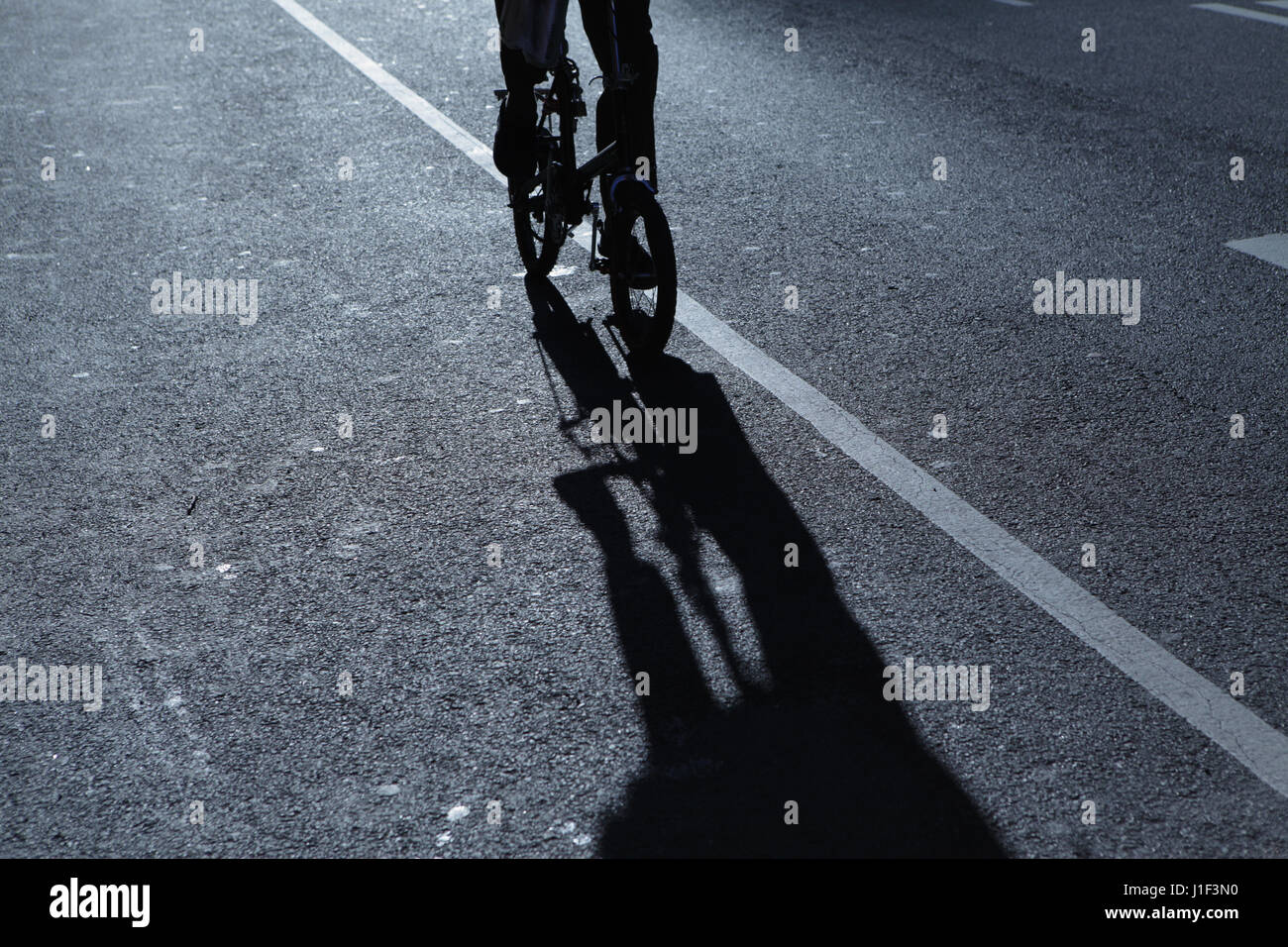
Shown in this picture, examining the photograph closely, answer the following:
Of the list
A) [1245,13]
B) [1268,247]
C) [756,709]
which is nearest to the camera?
[756,709]

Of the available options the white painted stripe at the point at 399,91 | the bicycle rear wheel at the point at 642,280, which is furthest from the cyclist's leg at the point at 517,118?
the white painted stripe at the point at 399,91

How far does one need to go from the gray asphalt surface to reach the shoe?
553mm

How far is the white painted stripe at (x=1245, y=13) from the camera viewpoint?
11.1 meters

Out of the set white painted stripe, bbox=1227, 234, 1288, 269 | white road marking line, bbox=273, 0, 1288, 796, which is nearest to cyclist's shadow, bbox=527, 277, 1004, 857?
white road marking line, bbox=273, 0, 1288, 796

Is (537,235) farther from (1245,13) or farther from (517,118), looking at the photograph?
(1245,13)

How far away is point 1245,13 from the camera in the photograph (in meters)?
11.4

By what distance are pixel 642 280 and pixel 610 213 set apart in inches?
→ 13.6

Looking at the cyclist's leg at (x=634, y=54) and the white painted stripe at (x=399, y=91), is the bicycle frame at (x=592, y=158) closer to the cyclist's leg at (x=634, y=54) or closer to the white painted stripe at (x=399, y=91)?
the cyclist's leg at (x=634, y=54)

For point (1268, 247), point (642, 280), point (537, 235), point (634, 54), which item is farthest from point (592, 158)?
point (1268, 247)

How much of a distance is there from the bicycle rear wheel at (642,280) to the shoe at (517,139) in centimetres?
86

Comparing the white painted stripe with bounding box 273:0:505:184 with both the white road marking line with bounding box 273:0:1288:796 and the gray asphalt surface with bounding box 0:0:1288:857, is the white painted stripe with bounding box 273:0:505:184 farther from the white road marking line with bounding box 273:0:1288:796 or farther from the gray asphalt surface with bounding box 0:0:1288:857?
the white road marking line with bounding box 273:0:1288:796

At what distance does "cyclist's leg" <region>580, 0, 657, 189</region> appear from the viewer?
18.2 feet

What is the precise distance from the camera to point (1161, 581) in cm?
408
